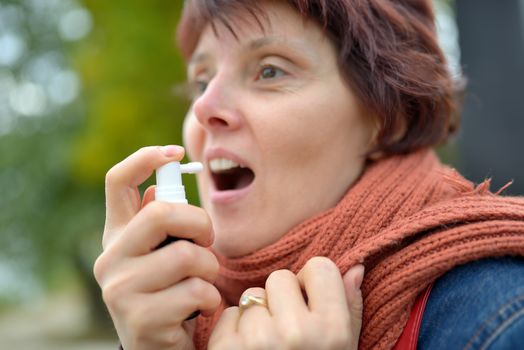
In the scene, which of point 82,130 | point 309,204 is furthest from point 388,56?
point 82,130

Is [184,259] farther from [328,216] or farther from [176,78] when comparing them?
[176,78]

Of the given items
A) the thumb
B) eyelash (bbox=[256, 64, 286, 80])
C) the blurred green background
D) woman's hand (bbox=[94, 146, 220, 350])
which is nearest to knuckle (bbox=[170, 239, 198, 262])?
woman's hand (bbox=[94, 146, 220, 350])

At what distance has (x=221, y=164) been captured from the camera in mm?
1660

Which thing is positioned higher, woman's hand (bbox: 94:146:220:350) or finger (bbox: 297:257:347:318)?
woman's hand (bbox: 94:146:220:350)

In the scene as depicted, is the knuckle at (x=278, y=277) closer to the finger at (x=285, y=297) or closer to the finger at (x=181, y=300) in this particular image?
the finger at (x=285, y=297)

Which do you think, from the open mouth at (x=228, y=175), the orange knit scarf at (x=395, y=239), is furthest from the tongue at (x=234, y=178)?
the orange knit scarf at (x=395, y=239)

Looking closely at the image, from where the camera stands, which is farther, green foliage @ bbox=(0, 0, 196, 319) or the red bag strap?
green foliage @ bbox=(0, 0, 196, 319)

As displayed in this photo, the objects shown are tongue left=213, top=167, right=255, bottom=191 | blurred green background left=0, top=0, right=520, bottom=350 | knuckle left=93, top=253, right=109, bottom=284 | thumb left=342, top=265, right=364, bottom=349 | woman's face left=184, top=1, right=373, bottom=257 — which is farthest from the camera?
blurred green background left=0, top=0, right=520, bottom=350

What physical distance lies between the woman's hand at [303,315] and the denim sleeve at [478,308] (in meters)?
0.18

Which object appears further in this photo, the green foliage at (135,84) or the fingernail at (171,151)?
the green foliage at (135,84)

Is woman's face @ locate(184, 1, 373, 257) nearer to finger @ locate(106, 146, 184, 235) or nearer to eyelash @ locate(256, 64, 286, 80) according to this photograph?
eyelash @ locate(256, 64, 286, 80)

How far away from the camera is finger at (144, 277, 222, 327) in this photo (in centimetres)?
116

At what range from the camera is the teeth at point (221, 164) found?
1.64 m

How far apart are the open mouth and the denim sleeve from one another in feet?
2.22
